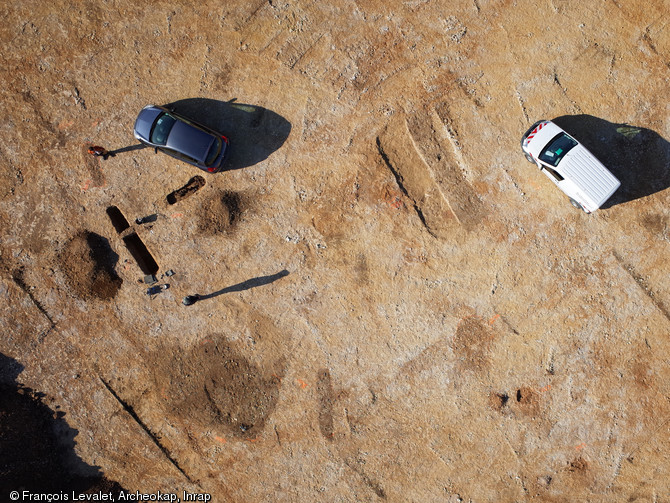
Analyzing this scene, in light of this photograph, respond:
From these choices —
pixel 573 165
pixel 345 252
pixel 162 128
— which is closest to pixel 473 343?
pixel 345 252

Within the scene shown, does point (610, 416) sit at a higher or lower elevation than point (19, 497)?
higher

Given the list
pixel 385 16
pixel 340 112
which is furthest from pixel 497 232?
pixel 385 16

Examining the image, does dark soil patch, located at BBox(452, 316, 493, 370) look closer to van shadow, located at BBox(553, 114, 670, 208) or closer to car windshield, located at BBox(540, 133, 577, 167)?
car windshield, located at BBox(540, 133, 577, 167)

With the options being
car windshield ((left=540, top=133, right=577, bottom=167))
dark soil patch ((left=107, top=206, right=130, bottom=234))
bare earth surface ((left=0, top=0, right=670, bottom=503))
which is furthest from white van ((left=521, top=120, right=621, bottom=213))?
dark soil patch ((left=107, top=206, right=130, bottom=234))

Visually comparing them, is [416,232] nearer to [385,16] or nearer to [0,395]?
[385,16]

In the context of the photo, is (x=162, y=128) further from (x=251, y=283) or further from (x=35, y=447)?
(x=35, y=447)

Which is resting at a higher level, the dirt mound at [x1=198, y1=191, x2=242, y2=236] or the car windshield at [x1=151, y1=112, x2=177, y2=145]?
the car windshield at [x1=151, y1=112, x2=177, y2=145]

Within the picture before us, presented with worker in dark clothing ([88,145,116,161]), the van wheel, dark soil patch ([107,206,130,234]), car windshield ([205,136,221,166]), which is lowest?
dark soil patch ([107,206,130,234])
